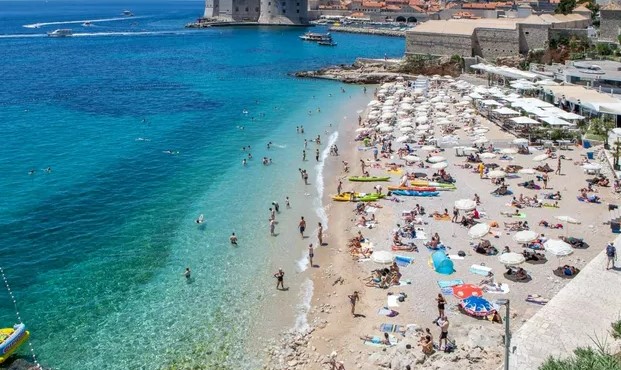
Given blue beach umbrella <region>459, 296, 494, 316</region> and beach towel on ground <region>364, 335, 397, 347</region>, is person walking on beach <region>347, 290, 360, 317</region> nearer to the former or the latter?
beach towel on ground <region>364, 335, 397, 347</region>

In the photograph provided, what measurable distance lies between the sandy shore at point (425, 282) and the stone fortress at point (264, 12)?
4029 inches

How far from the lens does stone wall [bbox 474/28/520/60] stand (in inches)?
→ 2129

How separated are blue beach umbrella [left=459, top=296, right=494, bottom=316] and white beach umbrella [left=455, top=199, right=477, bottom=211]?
598 cm

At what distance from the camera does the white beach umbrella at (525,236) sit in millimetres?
17828

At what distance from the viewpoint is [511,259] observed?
16516mm

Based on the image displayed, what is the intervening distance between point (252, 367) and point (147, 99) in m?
38.5

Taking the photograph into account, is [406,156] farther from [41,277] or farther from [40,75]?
[40,75]

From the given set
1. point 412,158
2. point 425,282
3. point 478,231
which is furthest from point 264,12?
point 425,282

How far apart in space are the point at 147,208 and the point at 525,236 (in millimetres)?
14959

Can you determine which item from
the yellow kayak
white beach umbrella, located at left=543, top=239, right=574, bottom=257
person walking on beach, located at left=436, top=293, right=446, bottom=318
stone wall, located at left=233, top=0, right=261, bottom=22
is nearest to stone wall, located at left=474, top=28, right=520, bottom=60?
white beach umbrella, located at left=543, top=239, right=574, bottom=257

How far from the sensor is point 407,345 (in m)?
13.5

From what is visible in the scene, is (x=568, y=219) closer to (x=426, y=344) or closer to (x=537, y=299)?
(x=537, y=299)

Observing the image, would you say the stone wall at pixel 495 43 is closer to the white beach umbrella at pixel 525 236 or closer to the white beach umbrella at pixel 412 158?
the white beach umbrella at pixel 412 158

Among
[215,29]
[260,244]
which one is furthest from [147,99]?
[215,29]
